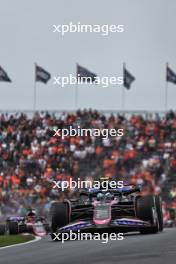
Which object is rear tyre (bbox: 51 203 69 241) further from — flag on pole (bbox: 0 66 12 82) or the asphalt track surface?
flag on pole (bbox: 0 66 12 82)

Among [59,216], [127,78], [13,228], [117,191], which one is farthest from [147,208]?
[127,78]

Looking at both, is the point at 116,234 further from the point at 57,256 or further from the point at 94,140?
the point at 94,140

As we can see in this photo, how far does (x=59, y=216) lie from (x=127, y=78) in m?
26.3

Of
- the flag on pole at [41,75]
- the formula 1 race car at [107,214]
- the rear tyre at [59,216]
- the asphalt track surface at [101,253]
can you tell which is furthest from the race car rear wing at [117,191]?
the flag on pole at [41,75]

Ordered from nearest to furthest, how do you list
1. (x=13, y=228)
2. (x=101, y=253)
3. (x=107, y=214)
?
(x=101, y=253) < (x=107, y=214) < (x=13, y=228)

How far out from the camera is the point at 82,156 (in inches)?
1377

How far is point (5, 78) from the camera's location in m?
45.8

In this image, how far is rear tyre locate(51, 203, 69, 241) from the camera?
19531 mm

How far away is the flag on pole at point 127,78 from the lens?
147 ft

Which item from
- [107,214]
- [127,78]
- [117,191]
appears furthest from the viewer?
[127,78]

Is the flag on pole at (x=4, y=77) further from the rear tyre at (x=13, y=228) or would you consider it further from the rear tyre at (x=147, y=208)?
the rear tyre at (x=147, y=208)

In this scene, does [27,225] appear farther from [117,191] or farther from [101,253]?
[101,253]

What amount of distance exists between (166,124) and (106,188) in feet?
51.9

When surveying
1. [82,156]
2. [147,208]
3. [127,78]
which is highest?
[127,78]
